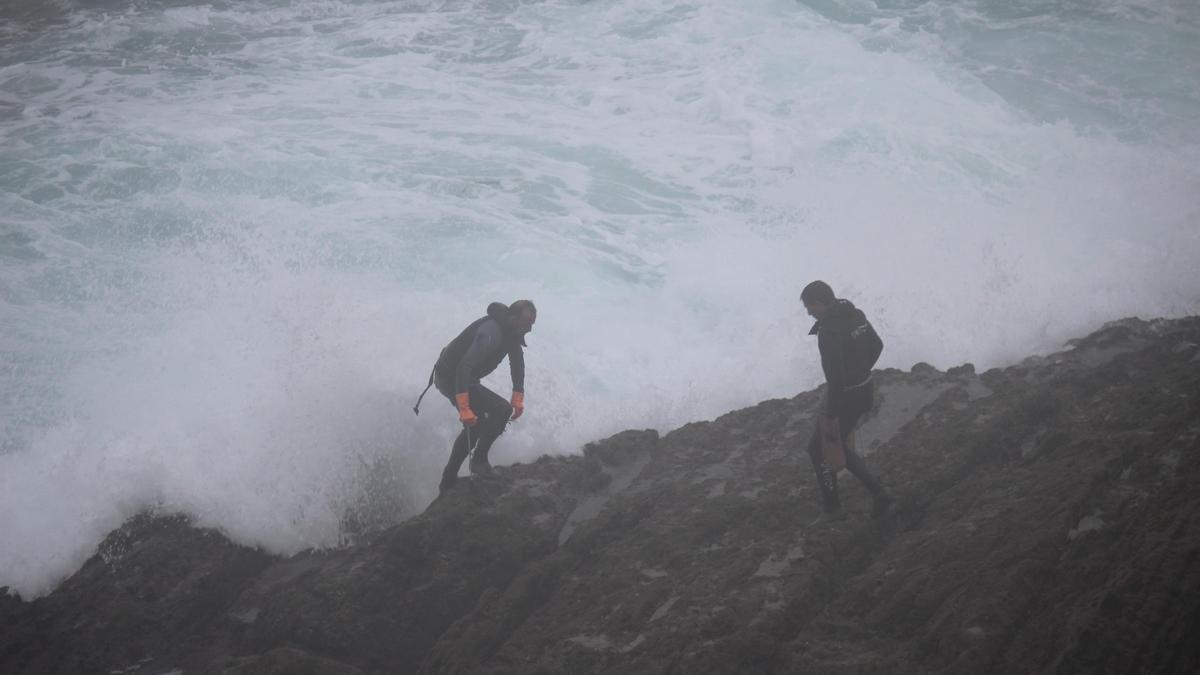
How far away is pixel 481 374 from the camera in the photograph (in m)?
6.73

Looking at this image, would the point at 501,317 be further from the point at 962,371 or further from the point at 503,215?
the point at 503,215

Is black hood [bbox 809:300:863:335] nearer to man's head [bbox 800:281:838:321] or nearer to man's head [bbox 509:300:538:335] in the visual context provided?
man's head [bbox 800:281:838:321]

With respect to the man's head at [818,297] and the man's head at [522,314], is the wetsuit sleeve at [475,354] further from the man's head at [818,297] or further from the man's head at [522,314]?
the man's head at [818,297]

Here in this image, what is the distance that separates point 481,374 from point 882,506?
3107 mm

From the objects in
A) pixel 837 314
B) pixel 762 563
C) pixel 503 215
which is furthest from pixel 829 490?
pixel 503 215

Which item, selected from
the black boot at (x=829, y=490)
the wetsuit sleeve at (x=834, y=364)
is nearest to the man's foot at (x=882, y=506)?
the black boot at (x=829, y=490)

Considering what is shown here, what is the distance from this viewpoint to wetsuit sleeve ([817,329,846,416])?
526 cm

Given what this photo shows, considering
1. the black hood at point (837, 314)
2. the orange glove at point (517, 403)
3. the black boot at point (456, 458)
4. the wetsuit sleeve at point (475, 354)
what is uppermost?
the black hood at point (837, 314)

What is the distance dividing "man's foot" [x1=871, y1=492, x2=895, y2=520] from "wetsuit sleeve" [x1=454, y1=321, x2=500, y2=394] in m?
2.97

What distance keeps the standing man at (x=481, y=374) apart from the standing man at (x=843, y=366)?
222cm

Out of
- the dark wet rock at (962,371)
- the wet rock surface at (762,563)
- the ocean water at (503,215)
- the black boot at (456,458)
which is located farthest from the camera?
the ocean water at (503,215)

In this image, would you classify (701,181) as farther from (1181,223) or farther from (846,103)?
(1181,223)

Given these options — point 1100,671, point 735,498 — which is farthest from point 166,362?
point 1100,671

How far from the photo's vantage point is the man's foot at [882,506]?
17.4 feet
